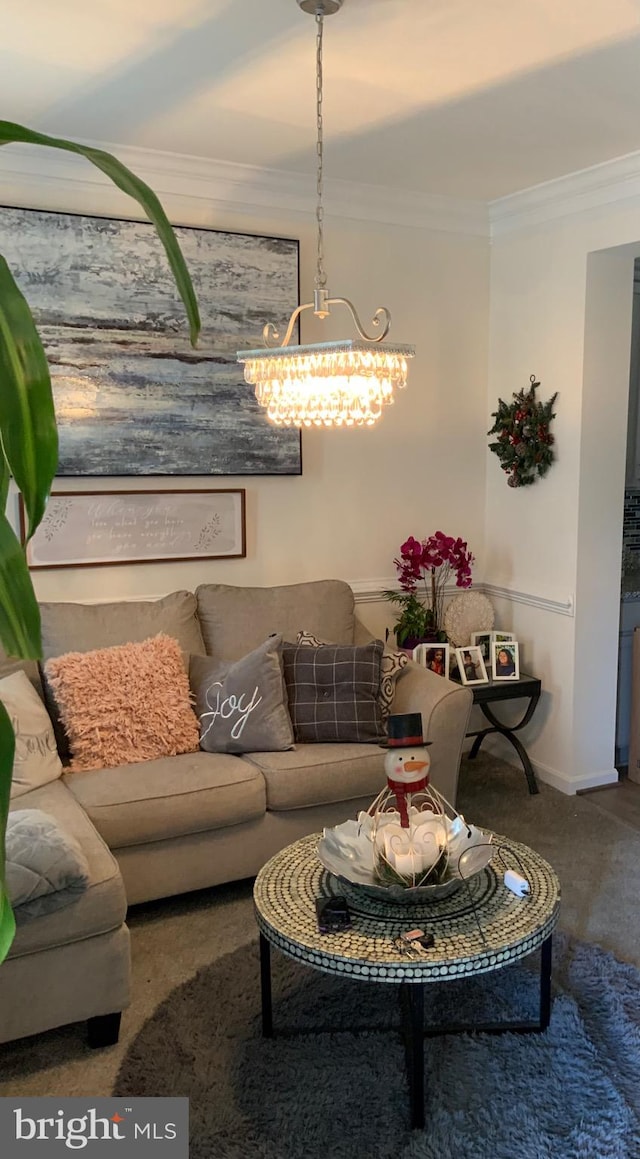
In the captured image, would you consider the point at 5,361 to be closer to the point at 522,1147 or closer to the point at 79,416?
the point at 522,1147

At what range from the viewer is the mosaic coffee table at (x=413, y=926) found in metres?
1.85

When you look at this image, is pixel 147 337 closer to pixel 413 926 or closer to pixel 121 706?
pixel 121 706

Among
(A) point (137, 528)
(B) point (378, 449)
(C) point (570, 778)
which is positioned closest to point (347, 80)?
(B) point (378, 449)

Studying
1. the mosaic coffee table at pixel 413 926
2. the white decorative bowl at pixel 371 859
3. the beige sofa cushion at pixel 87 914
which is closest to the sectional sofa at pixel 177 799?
the beige sofa cushion at pixel 87 914

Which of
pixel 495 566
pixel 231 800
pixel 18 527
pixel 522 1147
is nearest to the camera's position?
pixel 522 1147

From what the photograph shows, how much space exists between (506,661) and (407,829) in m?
1.88

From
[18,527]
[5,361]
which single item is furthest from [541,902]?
[18,527]

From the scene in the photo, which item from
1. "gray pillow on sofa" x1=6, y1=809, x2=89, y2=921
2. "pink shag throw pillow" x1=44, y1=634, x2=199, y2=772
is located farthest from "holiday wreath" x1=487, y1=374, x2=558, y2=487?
"gray pillow on sofa" x1=6, y1=809, x2=89, y2=921

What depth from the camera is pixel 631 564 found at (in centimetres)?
450

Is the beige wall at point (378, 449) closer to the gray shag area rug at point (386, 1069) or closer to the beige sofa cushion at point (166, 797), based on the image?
the beige sofa cushion at point (166, 797)

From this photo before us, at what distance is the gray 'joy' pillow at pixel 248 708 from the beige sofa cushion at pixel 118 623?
299mm

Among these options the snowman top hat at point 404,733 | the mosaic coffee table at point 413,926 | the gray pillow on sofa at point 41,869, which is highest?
the snowman top hat at point 404,733

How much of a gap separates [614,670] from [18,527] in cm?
261

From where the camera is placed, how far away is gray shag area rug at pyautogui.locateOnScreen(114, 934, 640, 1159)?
189 cm
